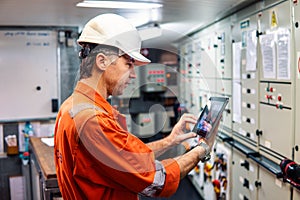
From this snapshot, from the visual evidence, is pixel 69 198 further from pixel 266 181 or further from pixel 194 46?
pixel 194 46

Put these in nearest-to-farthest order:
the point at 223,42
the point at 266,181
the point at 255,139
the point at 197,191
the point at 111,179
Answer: the point at 111,179, the point at 266,181, the point at 255,139, the point at 223,42, the point at 197,191

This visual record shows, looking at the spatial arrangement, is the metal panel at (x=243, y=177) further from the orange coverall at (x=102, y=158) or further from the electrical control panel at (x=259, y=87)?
the orange coverall at (x=102, y=158)

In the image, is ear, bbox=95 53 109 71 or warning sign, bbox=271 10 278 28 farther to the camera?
warning sign, bbox=271 10 278 28

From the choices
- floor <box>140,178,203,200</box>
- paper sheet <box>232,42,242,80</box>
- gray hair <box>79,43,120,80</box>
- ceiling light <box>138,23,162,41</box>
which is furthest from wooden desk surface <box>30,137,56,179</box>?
floor <box>140,178,203,200</box>

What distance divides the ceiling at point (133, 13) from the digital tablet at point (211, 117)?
0.56 metres

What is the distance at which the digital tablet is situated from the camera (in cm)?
159

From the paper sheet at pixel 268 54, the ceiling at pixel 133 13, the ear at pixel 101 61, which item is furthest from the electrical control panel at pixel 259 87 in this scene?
the ear at pixel 101 61

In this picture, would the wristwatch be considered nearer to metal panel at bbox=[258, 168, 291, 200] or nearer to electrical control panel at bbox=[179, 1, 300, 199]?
electrical control panel at bbox=[179, 1, 300, 199]

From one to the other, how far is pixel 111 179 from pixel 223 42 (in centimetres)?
263

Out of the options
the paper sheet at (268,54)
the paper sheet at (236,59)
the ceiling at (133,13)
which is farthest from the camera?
the paper sheet at (236,59)

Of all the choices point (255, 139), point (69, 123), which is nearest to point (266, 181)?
point (255, 139)

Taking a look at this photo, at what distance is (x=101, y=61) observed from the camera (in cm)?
143

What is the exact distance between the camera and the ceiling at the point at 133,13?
8.75ft

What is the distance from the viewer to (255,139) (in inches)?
114
